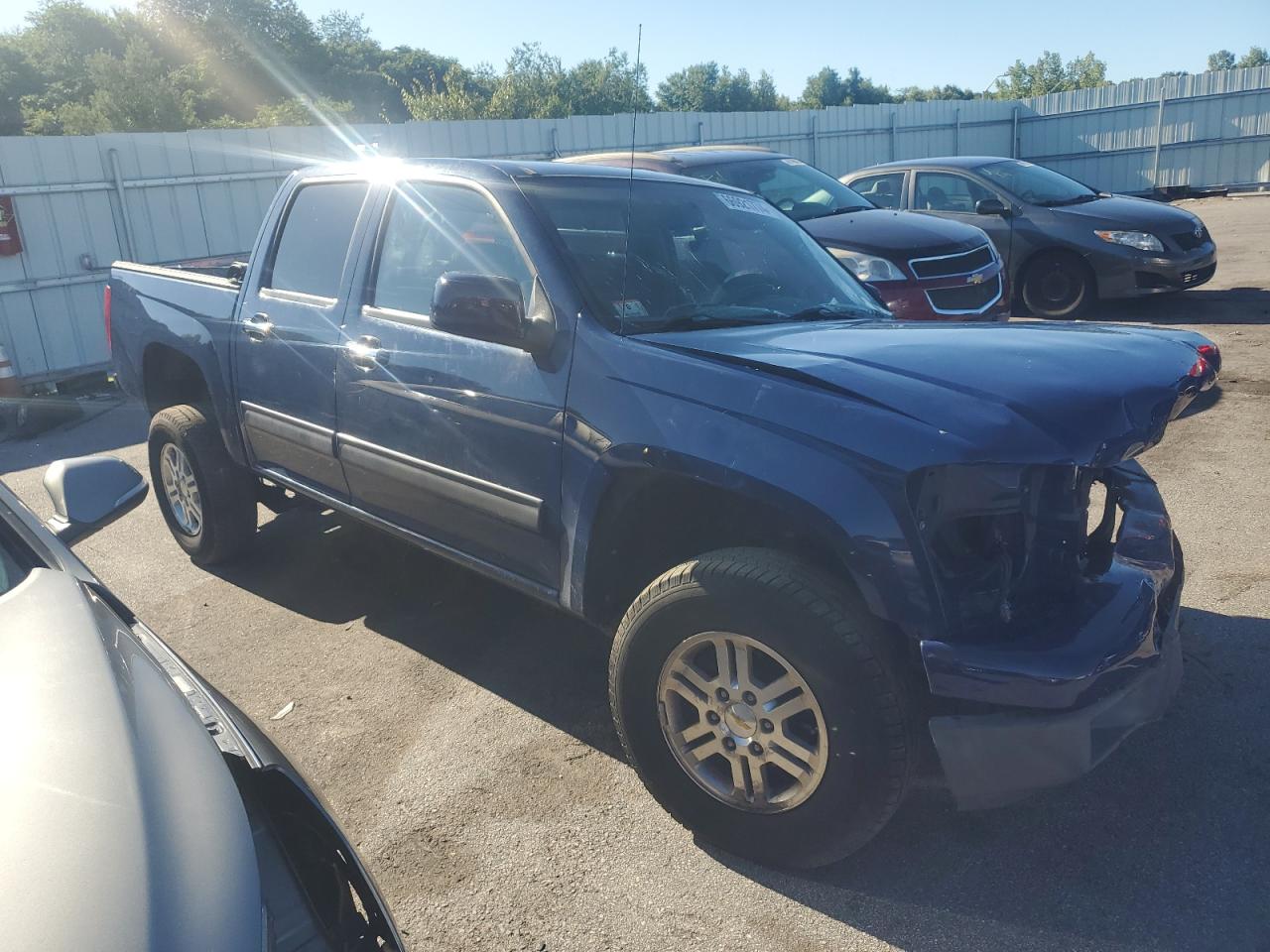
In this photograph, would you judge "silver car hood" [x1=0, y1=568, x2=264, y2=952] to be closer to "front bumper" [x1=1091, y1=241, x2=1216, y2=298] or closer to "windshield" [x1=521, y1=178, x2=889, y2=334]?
"windshield" [x1=521, y1=178, x2=889, y2=334]

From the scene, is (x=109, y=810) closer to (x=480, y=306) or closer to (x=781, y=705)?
(x=781, y=705)

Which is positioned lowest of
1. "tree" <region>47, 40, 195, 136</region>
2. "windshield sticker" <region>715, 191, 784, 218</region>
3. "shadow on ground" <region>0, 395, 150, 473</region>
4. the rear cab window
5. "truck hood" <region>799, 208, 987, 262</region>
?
"shadow on ground" <region>0, 395, 150, 473</region>

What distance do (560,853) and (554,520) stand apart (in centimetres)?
93

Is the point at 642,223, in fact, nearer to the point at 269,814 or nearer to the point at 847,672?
the point at 847,672

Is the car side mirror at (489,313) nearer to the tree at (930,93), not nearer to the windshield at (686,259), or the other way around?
the windshield at (686,259)

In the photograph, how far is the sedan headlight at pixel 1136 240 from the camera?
9.56 meters

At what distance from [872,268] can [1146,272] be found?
373 centimetres

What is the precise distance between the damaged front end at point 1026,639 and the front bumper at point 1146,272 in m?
8.08

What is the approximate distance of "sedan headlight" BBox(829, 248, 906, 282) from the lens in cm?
741

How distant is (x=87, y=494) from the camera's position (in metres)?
2.39

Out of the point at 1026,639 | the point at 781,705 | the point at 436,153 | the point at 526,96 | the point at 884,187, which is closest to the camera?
the point at 1026,639

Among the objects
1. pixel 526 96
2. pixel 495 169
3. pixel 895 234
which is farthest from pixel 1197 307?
pixel 526 96

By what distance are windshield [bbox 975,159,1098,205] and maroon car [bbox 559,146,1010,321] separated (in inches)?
96.5

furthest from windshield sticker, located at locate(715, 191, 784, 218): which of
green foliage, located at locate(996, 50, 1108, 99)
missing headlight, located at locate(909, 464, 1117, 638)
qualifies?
green foliage, located at locate(996, 50, 1108, 99)
